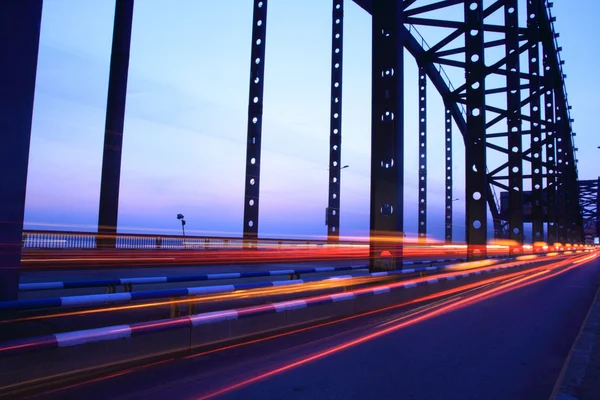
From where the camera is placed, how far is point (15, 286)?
222 inches

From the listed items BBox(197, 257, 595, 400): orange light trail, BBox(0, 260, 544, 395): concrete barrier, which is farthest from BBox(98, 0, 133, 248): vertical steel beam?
BBox(197, 257, 595, 400): orange light trail

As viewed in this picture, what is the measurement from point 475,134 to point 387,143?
9.83 meters

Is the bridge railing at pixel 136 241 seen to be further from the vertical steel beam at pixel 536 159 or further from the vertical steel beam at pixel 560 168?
the vertical steel beam at pixel 560 168

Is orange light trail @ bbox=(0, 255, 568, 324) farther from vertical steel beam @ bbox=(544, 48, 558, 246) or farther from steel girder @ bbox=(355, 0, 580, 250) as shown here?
vertical steel beam @ bbox=(544, 48, 558, 246)

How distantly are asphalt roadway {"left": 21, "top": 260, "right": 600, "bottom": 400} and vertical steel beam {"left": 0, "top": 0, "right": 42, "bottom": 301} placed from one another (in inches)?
78.9

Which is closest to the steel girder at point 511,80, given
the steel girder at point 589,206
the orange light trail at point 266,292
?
the orange light trail at point 266,292

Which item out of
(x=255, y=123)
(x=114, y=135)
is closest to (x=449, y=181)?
(x=255, y=123)

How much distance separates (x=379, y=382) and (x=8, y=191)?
4893 millimetres

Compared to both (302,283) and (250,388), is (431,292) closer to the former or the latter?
(302,283)

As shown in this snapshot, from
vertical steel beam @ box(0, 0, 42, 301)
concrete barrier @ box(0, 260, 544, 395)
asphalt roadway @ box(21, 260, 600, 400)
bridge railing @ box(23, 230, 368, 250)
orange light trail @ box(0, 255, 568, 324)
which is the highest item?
vertical steel beam @ box(0, 0, 42, 301)

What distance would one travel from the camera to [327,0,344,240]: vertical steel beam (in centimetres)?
3403

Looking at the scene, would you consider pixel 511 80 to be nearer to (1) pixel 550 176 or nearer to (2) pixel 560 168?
(1) pixel 550 176

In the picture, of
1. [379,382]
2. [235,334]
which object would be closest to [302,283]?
[235,334]

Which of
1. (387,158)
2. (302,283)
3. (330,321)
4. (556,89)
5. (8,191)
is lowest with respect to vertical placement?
(330,321)
